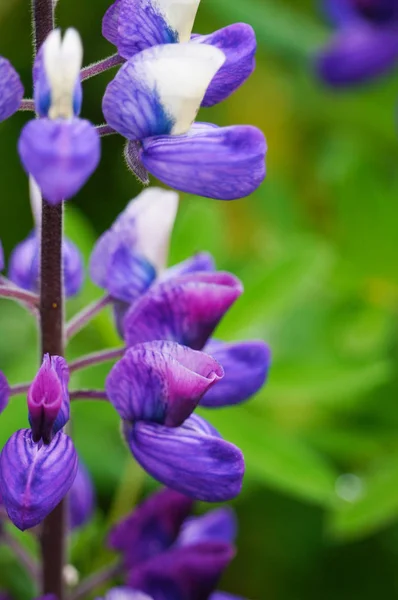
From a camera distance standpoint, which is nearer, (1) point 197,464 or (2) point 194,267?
(1) point 197,464

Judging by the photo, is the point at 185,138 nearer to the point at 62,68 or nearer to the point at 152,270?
the point at 62,68

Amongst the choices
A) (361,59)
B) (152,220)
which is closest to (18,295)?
(152,220)

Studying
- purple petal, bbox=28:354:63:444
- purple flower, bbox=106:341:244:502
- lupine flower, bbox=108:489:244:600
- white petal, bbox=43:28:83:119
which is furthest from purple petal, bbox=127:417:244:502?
white petal, bbox=43:28:83:119

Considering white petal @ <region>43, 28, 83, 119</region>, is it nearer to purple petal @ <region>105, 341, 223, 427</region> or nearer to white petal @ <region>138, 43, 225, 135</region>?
white petal @ <region>138, 43, 225, 135</region>

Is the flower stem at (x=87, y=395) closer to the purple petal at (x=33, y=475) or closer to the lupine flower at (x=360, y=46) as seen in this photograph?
the purple petal at (x=33, y=475)

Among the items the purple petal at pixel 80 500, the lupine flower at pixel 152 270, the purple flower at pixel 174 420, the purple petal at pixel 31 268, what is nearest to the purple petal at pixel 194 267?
the lupine flower at pixel 152 270
